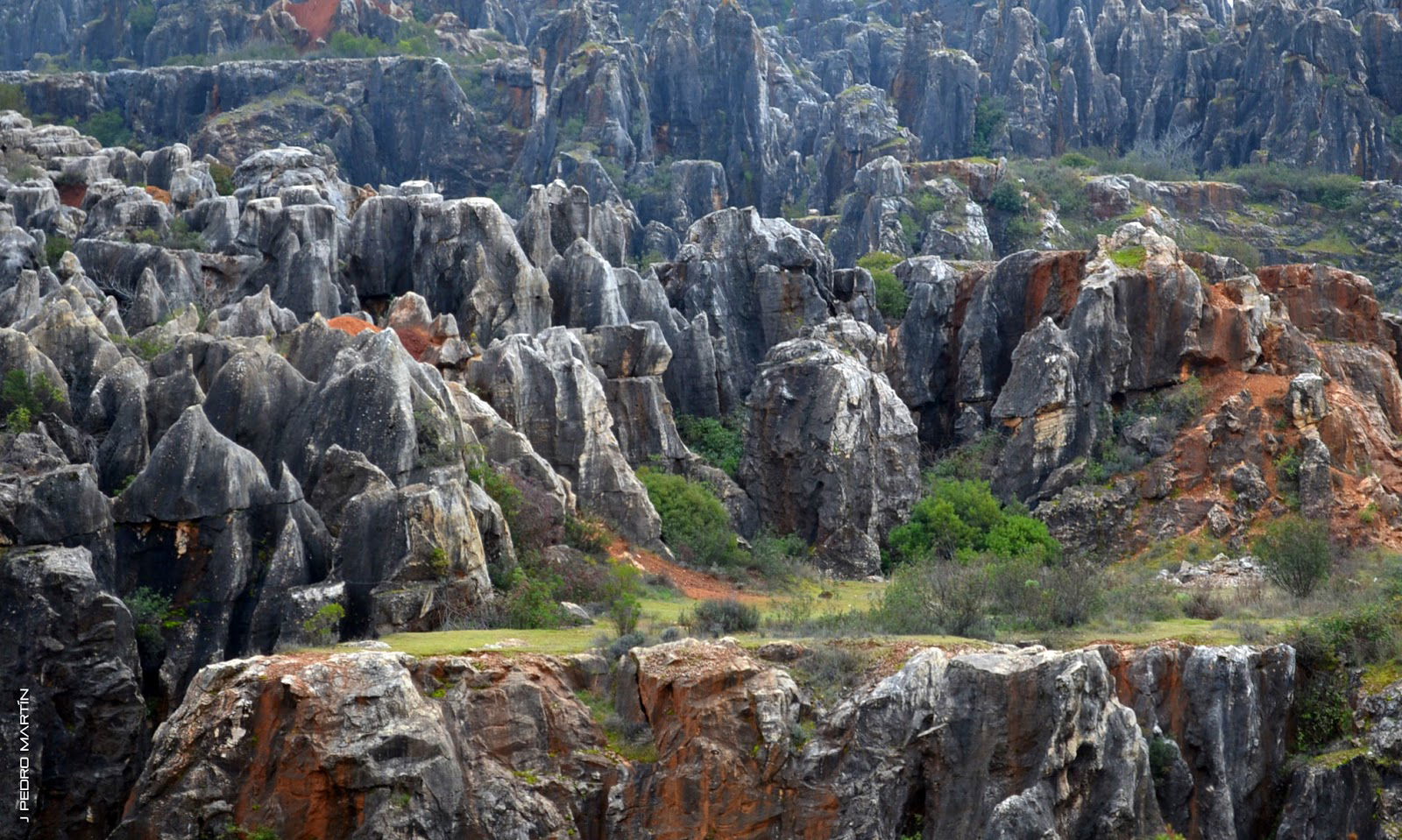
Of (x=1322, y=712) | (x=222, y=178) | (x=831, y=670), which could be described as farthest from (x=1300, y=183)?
(x=831, y=670)

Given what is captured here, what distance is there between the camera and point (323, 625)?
2681 centimetres

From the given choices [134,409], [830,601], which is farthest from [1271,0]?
[134,409]

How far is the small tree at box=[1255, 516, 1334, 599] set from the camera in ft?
103

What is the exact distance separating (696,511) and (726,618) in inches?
464

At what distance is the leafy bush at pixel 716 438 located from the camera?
147 feet

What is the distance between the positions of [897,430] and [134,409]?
1853cm

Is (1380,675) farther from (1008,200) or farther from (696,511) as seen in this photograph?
(1008,200)

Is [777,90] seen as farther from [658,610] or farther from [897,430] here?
[658,610]

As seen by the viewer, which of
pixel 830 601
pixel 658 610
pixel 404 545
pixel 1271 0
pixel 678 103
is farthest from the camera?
pixel 678 103

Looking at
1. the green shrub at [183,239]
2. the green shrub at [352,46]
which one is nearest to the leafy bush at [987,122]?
the green shrub at [352,46]

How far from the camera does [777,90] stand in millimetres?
107688

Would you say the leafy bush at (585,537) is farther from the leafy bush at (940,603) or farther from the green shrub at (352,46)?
the green shrub at (352,46)

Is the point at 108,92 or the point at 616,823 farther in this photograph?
the point at 108,92

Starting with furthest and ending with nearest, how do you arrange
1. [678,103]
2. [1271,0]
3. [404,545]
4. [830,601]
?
[678,103]
[1271,0]
[830,601]
[404,545]
